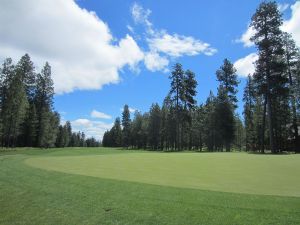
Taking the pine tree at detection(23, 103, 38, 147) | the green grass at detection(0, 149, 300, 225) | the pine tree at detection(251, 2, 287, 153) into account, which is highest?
the pine tree at detection(251, 2, 287, 153)

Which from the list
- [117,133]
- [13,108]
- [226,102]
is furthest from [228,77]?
[117,133]

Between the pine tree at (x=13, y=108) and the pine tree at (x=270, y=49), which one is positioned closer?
the pine tree at (x=270, y=49)

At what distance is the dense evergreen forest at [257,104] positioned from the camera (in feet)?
132

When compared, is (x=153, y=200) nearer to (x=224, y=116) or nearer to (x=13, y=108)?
(x=224, y=116)

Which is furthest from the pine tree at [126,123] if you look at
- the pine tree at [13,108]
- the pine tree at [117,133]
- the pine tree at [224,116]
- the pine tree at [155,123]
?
the pine tree at [224,116]

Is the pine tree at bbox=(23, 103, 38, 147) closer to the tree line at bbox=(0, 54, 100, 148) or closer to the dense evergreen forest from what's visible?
the tree line at bbox=(0, 54, 100, 148)

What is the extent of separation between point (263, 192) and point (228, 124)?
164 ft

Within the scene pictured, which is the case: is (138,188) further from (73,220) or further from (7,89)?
(7,89)

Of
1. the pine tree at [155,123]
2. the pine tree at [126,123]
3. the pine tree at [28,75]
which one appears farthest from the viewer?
the pine tree at [126,123]

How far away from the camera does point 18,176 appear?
1441 cm

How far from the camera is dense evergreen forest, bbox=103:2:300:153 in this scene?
4025 cm

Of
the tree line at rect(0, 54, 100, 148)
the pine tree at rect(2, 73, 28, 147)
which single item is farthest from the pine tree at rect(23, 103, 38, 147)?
the pine tree at rect(2, 73, 28, 147)

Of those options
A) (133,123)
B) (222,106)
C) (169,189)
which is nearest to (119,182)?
(169,189)

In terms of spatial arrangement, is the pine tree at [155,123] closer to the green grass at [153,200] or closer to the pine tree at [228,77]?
the pine tree at [228,77]
